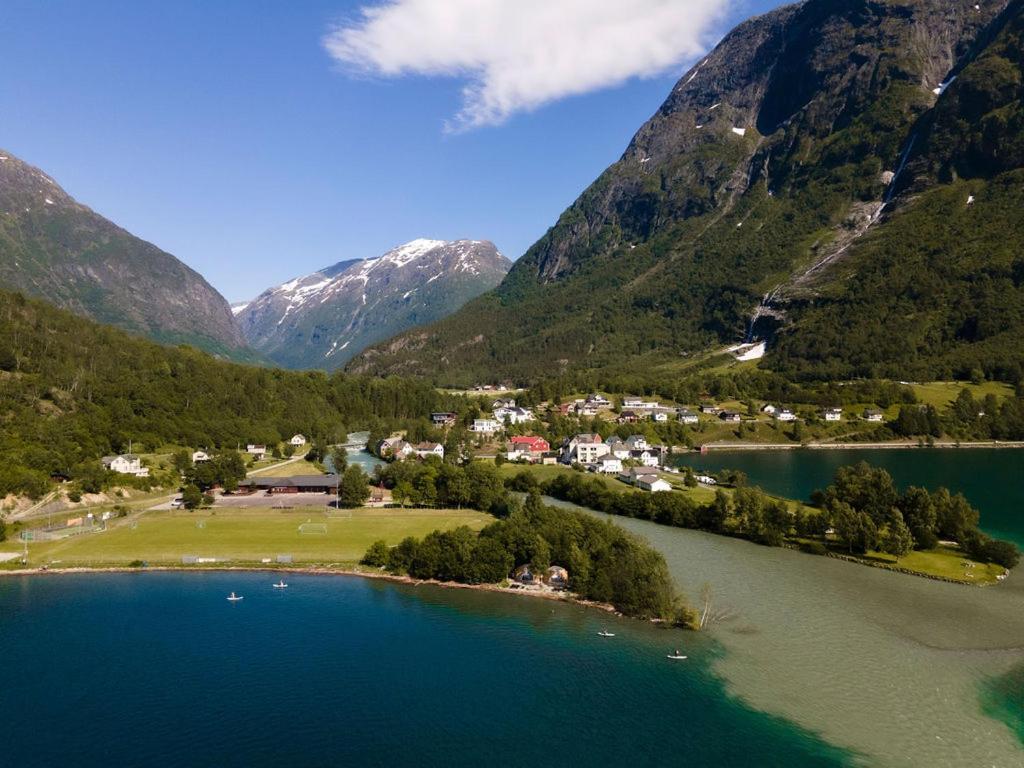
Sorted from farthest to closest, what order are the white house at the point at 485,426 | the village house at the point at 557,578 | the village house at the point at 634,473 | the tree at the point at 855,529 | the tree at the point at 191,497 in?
the white house at the point at 485,426, the village house at the point at 634,473, the tree at the point at 191,497, the tree at the point at 855,529, the village house at the point at 557,578

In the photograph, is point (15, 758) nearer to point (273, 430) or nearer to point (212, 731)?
point (212, 731)

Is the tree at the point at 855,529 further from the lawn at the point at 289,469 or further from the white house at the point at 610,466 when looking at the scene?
the lawn at the point at 289,469

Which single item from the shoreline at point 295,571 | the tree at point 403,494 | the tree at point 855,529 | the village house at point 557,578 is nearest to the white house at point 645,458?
the tree at point 403,494

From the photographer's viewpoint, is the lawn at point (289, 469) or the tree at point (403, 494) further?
the lawn at point (289, 469)

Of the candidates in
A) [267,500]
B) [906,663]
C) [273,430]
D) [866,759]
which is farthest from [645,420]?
[866,759]

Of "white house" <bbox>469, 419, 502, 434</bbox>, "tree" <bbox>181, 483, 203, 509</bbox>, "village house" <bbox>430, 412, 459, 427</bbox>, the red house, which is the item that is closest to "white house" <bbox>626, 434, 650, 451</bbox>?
the red house

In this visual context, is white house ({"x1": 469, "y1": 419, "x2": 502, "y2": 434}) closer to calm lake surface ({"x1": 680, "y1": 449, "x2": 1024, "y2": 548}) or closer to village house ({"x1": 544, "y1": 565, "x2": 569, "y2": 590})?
calm lake surface ({"x1": 680, "y1": 449, "x2": 1024, "y2": 548})

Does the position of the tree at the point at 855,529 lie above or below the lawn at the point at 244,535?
above

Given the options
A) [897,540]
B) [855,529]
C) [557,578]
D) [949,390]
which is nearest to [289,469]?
[557,578]
